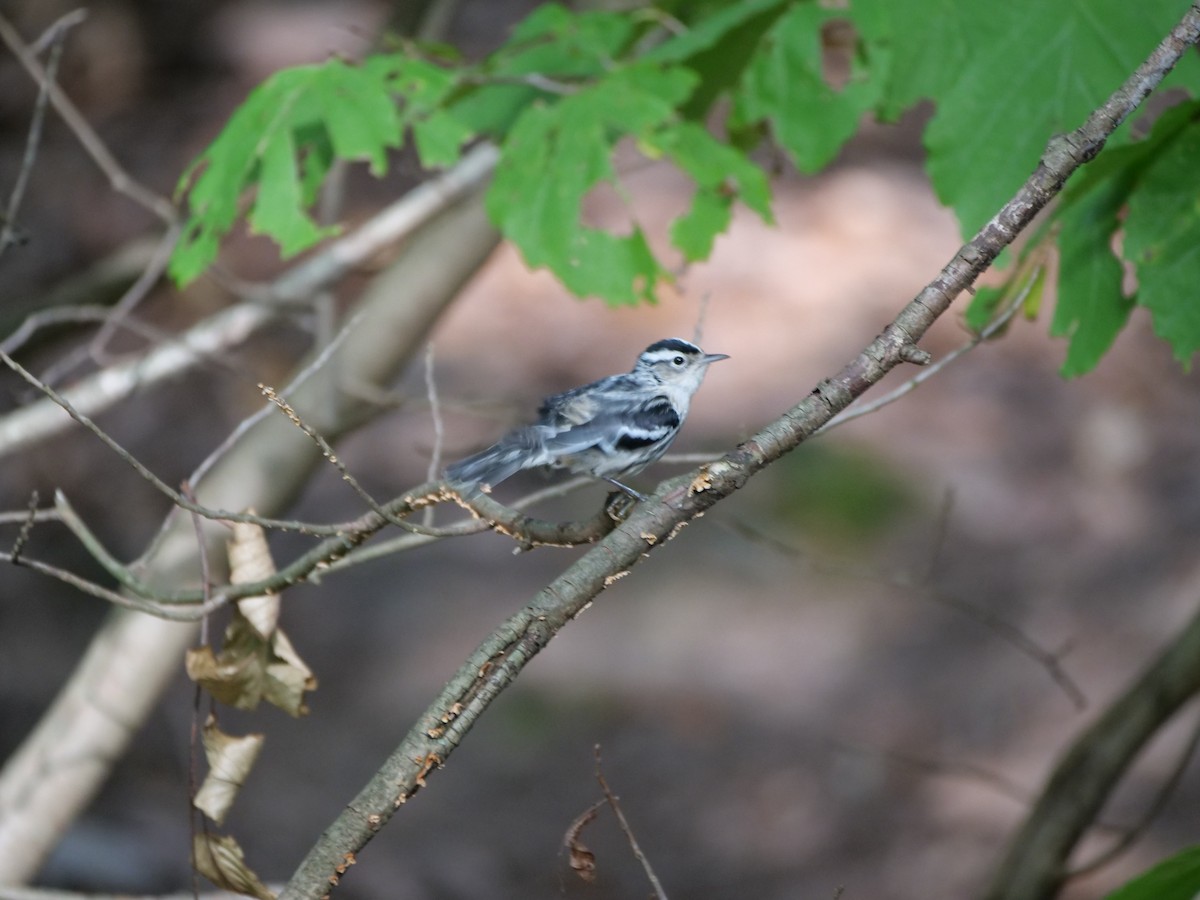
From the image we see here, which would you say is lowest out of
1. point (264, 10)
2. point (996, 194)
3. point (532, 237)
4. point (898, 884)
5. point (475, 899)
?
point (475, 899)

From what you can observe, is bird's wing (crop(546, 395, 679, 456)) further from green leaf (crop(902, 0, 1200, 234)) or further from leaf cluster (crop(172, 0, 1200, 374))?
green leaf (crop(902, 0, 1200, 234))

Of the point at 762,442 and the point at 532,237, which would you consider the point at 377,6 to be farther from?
the point at 762,442

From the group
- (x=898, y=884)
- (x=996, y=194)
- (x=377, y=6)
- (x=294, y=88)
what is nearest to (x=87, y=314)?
(x=294, y=88)

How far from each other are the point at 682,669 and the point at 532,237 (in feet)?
16.4

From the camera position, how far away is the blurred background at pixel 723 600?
7176mm

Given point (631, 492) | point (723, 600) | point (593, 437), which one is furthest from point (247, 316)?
point (723, 600)

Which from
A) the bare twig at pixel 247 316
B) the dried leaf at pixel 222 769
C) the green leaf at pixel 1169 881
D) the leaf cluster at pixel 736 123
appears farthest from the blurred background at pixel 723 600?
the green leaf at pixel 1169 881

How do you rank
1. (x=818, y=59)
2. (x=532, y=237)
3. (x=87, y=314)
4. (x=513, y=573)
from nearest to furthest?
(x=532, y=237) → (x=818, y=59) → (x=87, y=314) → (x=513, y=573)

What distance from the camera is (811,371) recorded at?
9.05 m

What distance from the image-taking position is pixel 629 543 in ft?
6.38

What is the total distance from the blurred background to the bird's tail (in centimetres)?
343

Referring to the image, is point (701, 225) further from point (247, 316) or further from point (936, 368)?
point (247, 316)

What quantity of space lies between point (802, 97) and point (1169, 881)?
237 centimetres

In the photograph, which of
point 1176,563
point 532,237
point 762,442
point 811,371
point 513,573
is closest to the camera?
point 762,442
